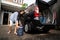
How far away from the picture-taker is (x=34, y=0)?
261 inches

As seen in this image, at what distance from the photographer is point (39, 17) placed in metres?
6.59

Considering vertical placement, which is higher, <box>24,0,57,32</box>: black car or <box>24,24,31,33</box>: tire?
<box>24,0,57,32</box>: black car

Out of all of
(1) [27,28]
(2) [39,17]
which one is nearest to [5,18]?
(2) [39,17]

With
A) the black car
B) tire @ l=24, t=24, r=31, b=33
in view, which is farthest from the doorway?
tire @ l=24, t=24, r=31, b=33

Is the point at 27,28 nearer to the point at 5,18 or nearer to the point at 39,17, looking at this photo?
the point at 39,17

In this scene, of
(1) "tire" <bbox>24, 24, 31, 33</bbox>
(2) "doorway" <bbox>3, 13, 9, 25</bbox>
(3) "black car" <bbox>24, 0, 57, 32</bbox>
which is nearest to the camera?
(2) "doorway" <bbox>3, 13, 9, 25</bbox>

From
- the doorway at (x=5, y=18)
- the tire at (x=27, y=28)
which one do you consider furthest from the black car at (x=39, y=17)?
the doorway at (x=5, y=18)

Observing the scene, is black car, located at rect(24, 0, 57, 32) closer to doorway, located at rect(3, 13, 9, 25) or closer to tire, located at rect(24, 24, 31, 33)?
tire, located at rect(24, 24, 31, 33)

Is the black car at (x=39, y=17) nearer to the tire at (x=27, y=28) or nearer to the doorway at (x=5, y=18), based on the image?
the tire at (x=27, y=28)

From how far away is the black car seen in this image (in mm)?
6403

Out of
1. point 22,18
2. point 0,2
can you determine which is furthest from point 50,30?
point 0,2

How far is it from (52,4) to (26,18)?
1.11 m

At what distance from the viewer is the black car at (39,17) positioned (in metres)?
6.40

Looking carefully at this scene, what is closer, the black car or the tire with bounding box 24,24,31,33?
the black car
